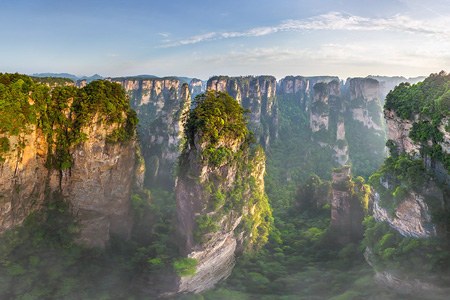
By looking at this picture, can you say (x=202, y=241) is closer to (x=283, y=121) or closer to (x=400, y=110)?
(x=400, y=110)

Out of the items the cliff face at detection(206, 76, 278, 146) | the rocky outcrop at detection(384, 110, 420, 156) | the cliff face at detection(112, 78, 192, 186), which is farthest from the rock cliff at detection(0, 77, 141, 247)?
the cliff face at detection(206, 76, 278, 146)

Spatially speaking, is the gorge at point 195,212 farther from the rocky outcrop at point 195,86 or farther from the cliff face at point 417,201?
the rocky outcrop at point 195,86

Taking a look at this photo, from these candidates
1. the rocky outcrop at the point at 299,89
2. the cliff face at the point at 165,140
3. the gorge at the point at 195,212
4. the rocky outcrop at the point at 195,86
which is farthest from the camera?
the rocky outcrop at the point at 195,86

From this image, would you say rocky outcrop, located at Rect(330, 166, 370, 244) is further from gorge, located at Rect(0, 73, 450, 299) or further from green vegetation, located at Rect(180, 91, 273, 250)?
green vegetation, located at Rect(180, 91, 273, 250)

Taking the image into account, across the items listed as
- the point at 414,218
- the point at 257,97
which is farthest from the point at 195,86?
the point at 414,218

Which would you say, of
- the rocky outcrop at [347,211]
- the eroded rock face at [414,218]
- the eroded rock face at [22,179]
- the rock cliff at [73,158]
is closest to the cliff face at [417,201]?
the eroded rock face at [414,218]
